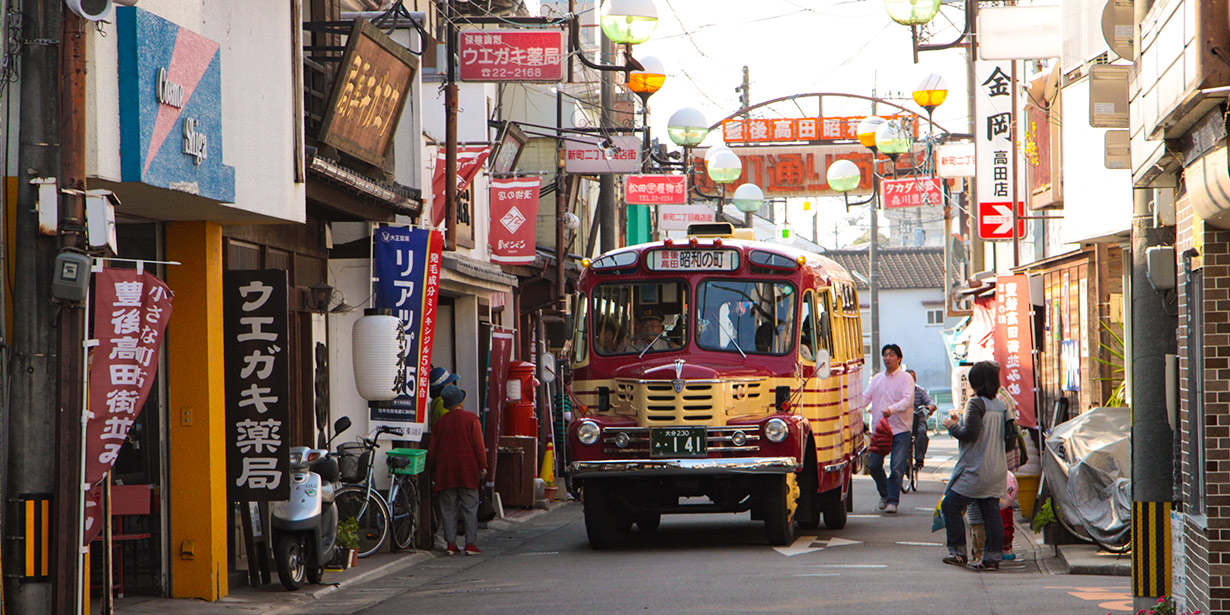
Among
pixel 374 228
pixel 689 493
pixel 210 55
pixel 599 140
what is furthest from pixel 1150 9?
pixel 599 140

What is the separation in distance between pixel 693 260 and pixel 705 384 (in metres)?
1.65

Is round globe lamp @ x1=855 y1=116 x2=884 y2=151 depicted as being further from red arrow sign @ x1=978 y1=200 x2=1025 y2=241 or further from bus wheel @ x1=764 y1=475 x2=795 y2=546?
bus wheel @ x1=764 y1=475 x2=795 y2=546

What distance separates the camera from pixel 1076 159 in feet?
57.7

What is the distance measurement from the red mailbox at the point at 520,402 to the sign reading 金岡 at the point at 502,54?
205 inches

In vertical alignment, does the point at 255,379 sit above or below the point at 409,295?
below

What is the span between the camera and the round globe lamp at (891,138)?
25094 mm

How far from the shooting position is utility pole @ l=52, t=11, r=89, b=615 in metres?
8.16

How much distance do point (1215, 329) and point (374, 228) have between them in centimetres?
927

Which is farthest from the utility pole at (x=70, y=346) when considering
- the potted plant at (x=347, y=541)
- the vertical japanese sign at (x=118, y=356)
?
the potted plant at (x=347, y=541)

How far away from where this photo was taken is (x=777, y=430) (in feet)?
47.8

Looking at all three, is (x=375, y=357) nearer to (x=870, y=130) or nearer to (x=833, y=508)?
(x=833, y=508)

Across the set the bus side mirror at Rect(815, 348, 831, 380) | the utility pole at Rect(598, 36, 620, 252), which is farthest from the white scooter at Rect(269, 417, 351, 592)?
the utility pole at Rect(598, 36, 620, 252)

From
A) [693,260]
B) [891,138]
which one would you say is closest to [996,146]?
[891,138]

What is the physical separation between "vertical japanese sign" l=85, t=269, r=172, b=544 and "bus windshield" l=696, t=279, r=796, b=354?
283 inches
